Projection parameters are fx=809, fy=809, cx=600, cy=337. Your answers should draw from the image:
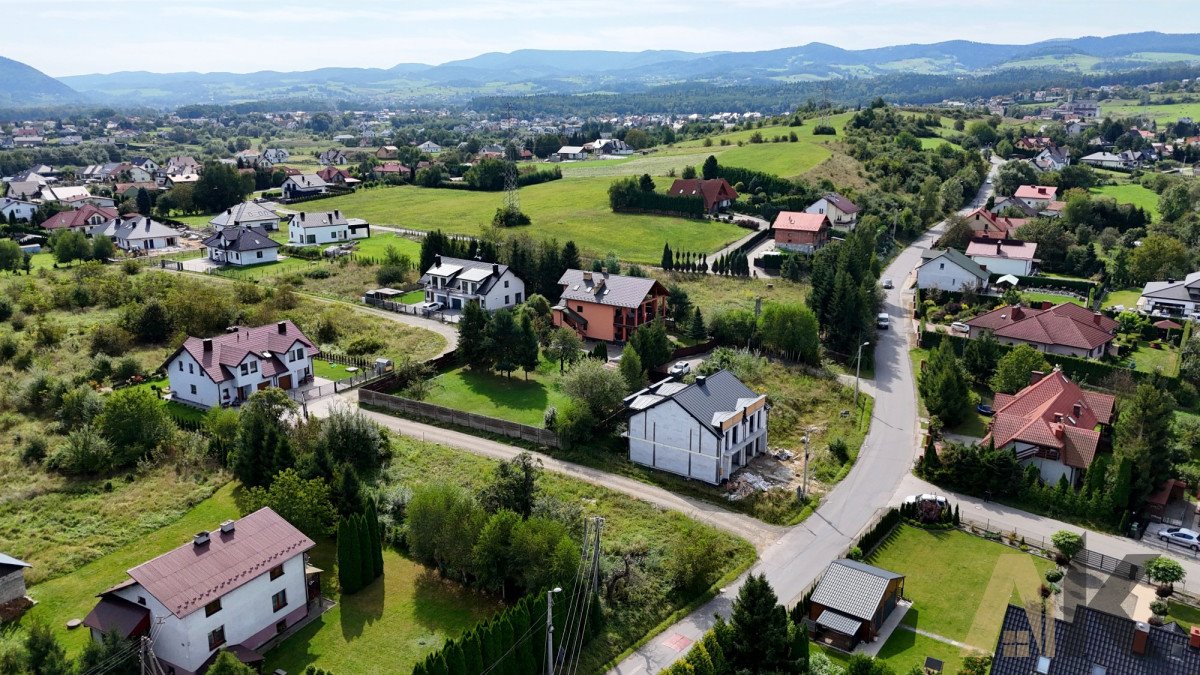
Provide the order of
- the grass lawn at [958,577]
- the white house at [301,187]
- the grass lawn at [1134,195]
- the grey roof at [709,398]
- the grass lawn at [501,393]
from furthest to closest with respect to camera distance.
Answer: the white house at [301,187] < the grass lawn at [1134,195] < the grass lawn at [501,393] < the grey roof at [709,398] < the grass lawn at [958,577]

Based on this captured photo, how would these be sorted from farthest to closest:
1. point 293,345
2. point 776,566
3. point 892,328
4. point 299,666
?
point 892,328
point 293,345
point 776,566
point 299,666

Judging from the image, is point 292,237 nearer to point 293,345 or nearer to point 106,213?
point 106,213

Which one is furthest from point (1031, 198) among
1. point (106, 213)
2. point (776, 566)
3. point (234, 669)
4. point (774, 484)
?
point (106, 213)

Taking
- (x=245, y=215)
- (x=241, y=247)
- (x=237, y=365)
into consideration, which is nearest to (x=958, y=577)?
(x=237, y=365)

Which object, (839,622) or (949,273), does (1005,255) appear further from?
(839,622)

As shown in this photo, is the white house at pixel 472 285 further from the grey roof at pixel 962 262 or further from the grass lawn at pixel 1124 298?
the grass lawn at pixel 1124 298

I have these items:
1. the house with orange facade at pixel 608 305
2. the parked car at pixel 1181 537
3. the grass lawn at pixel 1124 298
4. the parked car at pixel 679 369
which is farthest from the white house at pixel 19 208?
the grass lawn at pixel 1124 298
